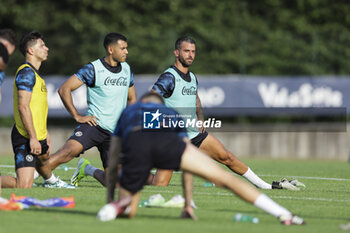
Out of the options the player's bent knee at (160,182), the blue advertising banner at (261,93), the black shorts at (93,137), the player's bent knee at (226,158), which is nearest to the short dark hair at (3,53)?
the black shorts at (93,137)

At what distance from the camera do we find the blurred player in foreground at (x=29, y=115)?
38.0 ft

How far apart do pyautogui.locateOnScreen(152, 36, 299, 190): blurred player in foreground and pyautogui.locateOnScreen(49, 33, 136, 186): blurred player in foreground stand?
650mm

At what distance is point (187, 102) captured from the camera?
1313 cm

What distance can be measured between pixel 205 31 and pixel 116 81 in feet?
46.3

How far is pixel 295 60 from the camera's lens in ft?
85.0

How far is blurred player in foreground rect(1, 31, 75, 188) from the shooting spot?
11.6 m

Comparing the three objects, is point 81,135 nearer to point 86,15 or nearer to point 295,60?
point 295,60

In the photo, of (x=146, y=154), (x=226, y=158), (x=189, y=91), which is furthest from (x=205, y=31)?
(x=146, y=154)

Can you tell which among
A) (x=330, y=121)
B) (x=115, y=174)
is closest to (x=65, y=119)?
(x=330, y=121)

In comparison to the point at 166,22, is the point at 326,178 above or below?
below

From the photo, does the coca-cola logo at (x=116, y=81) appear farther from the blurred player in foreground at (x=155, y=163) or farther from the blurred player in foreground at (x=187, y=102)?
the blurred player in foreground at (x=155, y=163)

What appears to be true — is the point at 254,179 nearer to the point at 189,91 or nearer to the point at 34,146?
the point at 189,91

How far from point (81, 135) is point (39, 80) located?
4.27 feet

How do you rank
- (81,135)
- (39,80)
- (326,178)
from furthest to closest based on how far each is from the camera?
(326,178) < (81,135) < (39,80)
